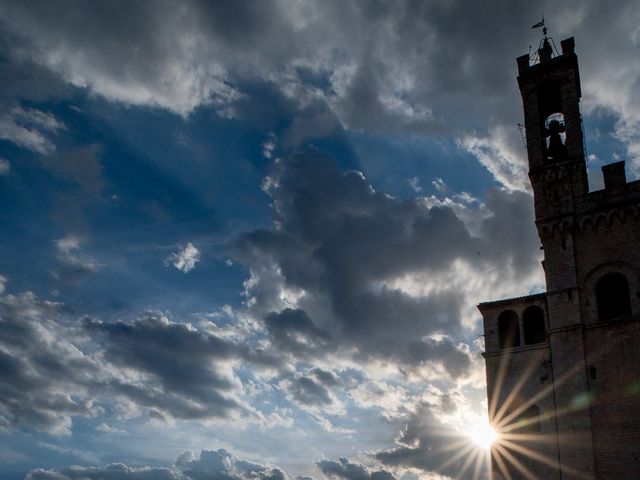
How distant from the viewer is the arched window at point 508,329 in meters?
34.2

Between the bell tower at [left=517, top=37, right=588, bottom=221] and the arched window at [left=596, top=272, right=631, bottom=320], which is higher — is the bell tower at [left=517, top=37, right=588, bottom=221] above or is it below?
above

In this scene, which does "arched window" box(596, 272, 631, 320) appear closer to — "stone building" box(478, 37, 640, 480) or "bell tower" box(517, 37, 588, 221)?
"stone building" box(478, 37, 640, 480)

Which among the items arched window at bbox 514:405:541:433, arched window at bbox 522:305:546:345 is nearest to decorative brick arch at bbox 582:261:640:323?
arched window at bbox 522:305:546:345

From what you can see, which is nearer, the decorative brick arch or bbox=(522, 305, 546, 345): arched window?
the decorative brick arch

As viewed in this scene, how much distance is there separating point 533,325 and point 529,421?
527cm

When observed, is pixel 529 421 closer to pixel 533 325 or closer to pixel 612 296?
pixel 533 325

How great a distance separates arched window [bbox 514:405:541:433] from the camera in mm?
31391

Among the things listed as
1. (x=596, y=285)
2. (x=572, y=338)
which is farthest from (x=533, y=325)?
(x=596, y=285)

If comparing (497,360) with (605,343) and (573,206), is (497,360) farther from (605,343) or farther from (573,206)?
(573,206)

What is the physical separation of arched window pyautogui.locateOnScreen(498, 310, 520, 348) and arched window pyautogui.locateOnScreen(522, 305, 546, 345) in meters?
0.46

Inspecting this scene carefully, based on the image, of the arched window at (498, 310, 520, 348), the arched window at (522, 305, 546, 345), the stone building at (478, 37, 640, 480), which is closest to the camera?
the stone building at (478, 37, 640, 480)

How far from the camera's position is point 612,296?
3188cm

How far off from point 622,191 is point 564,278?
5516 millimetres

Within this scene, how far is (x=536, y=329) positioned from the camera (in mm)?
33969
